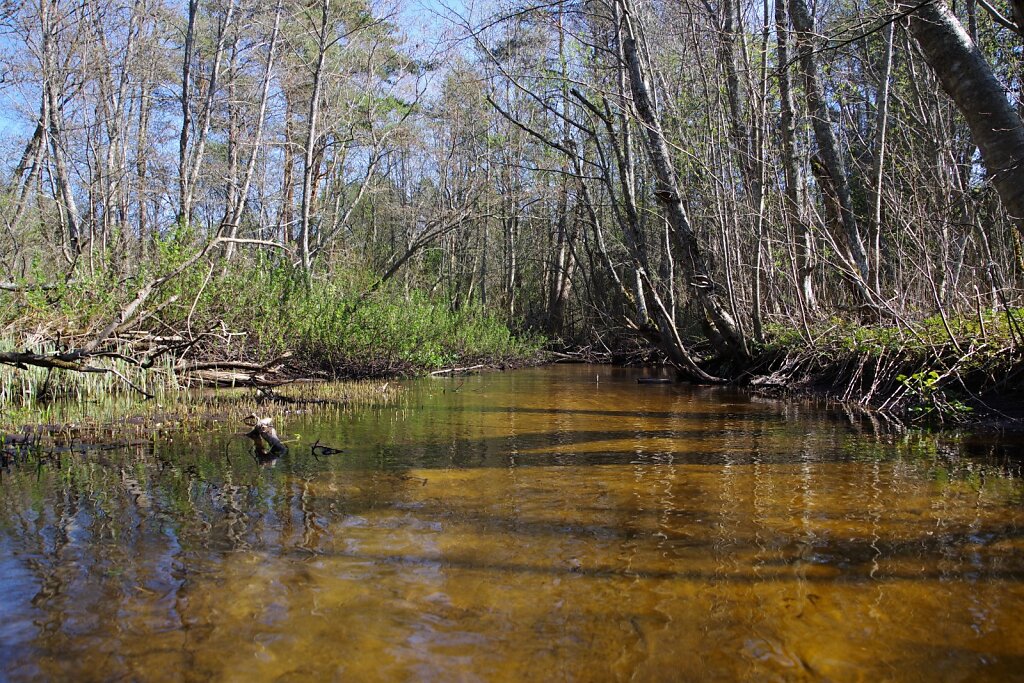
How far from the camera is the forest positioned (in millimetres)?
7523

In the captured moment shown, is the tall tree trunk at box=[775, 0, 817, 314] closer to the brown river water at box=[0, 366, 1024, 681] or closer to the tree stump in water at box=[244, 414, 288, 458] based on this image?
the brown river water at box=[0, 366, 1024, 681]

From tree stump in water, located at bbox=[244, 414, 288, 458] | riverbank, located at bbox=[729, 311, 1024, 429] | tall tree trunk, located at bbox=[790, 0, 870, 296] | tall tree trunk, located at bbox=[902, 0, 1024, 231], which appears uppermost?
tall tree trunk, located at bbox=[790, 0, 870, 296]

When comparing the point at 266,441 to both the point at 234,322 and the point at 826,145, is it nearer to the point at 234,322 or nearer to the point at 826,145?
the point at 234,322

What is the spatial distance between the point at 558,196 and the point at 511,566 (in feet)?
60.9

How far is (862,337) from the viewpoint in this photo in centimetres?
879

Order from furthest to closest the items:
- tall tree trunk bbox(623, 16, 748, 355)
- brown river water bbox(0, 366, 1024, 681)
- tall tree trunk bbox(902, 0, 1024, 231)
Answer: tall tree trunk bbox(623, 16, 748, 355) < tall tree trunk bbox(902, 0, 1024, 231) < brown river water bbox(0, 366, 1024, 681)

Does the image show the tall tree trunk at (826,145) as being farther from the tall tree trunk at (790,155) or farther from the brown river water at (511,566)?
the brown river water at (511,566)

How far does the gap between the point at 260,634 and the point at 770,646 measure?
158cm

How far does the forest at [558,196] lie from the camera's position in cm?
752

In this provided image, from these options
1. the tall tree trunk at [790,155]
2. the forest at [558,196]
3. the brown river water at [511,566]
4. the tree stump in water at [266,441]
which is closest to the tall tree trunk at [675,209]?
the forest at [558,196]

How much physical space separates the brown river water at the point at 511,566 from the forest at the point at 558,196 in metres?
2.09

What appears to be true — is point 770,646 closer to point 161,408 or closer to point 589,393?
point 161,408

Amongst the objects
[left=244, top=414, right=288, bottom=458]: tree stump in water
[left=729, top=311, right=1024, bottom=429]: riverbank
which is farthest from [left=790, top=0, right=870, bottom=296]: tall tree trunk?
[left=244, top=414, right=288, bottom=458]: tree stump in water

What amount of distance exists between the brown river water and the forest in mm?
2086
